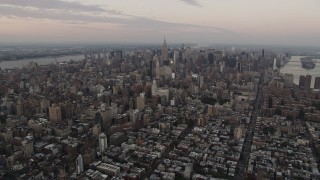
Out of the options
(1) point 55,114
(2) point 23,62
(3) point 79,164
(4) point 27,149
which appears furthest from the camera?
(2) point 23,62

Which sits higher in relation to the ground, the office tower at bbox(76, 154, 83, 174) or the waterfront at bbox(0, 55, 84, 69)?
the waterfront at bbox(0, 55, 84, 69)

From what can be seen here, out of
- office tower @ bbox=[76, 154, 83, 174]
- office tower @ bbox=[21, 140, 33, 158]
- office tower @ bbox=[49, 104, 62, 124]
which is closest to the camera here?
office tower @ bbox=[76, 154, 83, 174]

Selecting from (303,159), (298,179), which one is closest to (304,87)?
(303,159)

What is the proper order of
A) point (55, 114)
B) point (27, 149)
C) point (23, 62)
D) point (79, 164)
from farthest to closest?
point (23, 62) → point (55, 114) → point (27, 149) → point (79, 164)

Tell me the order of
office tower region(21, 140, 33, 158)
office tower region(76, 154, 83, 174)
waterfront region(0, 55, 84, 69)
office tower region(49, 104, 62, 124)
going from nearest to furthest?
office tower region(76, 154, 83, 174)
office tower region(21, 140, 33, 158)
office tower region(49, 104, 62, 124)
waterfront region(0, 55, 84, 69)

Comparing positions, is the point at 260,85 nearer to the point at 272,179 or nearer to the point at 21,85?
the point at 272,179

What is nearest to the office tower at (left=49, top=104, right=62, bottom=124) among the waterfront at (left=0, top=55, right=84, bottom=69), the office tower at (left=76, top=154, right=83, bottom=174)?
the office tower at (left=76, top=154, right=83, bottom=174)

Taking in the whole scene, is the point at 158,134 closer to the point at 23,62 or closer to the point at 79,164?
the point at 79,164

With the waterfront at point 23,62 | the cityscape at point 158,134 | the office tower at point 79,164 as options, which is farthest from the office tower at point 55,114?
the waterfront at point 23,62

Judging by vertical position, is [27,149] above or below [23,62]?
below

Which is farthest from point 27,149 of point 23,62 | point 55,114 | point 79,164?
point 23,62

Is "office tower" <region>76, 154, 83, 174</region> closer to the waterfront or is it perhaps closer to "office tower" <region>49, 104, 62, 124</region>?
"office tower" <region>49, 104, 62, 124</region>

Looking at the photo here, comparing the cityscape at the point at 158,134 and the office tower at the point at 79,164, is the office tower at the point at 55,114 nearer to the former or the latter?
the cityscape at the point at 158,134

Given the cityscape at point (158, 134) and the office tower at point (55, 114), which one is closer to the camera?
the cityscape at point (158, 134)
